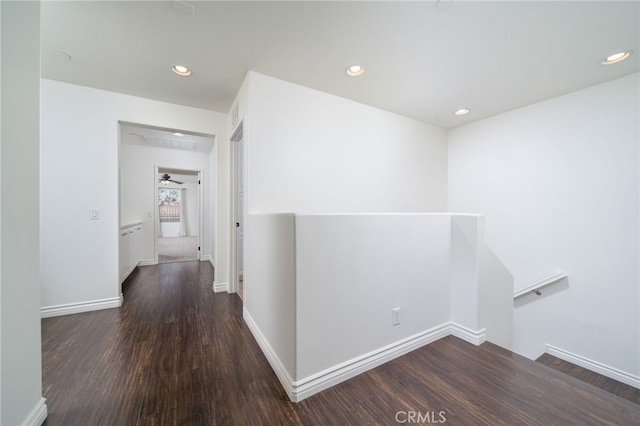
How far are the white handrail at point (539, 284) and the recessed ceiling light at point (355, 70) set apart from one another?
9.78ft

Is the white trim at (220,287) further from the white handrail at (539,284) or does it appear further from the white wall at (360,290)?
the white handrail at (539,284)

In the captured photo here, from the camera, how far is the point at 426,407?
1.40 metres

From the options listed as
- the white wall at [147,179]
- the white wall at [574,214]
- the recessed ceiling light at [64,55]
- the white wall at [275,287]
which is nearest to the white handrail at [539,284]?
the white wall at [574,214]

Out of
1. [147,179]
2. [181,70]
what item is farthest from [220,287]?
[147,179]

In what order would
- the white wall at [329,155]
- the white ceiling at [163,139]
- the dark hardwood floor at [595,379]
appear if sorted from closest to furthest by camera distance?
1. the dark hardwood floor at [595,379]
2. the white wall at [329,155]
3. the white ceiling at [163,139]

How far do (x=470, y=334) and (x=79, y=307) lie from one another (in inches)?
164

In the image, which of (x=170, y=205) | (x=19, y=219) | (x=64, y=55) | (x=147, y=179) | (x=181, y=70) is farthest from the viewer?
(x=170, y=205)

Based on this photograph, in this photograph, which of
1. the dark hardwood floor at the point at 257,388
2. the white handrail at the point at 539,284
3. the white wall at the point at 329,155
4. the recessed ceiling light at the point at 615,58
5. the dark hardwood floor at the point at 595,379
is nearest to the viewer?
the dark hardwood floor at the point at 257,388

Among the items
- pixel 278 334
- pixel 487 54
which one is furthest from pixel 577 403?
pixel 487 54

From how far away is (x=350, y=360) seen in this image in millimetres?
1666

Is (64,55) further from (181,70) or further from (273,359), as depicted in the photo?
(273,359)

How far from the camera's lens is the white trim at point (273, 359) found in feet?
4.82

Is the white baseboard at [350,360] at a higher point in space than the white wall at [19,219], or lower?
lower

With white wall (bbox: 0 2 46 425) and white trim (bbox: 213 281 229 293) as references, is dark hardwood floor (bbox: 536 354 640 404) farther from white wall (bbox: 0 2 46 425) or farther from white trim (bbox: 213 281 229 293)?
white wall (bbox: 0 2 46 425)
